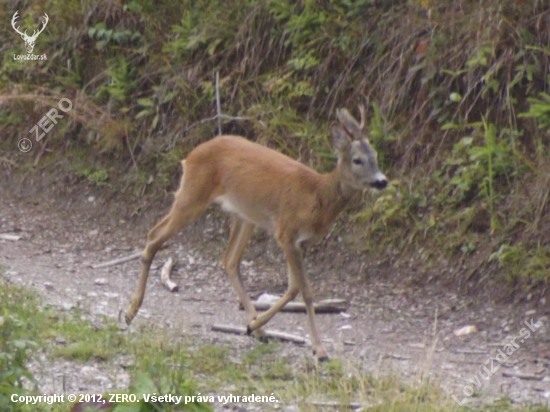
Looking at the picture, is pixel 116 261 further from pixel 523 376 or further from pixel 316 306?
pixel 523 376

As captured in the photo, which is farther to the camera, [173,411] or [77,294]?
[77,294]

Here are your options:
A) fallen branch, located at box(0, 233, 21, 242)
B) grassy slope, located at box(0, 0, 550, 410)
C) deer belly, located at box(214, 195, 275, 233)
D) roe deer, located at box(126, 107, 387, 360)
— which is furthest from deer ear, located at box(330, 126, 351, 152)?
fallen branch, located at box(0, 233, 21, 242)

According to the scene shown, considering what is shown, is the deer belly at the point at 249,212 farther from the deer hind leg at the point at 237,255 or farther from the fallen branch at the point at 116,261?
the fallen branch at the point at 116,261

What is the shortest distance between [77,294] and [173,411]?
3.99 meters

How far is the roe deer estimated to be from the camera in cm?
781

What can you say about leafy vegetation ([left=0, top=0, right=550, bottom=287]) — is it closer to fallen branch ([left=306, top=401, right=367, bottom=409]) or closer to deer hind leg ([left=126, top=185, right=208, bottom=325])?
deer hind leg ([left=126, top=185, right=208, bottom=325])

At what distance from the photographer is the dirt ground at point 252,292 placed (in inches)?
266

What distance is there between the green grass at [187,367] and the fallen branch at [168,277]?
59.7 inches

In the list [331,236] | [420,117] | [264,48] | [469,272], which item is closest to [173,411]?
[469,272]

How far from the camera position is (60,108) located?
41.3 ft

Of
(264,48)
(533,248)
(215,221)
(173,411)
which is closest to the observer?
(173,411)

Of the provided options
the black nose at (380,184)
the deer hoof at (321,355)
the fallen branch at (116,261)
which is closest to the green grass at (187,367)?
the deer hoof at (321,355)

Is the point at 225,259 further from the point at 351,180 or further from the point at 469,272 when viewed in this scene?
the point at 469,272

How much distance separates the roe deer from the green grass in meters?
0.61
